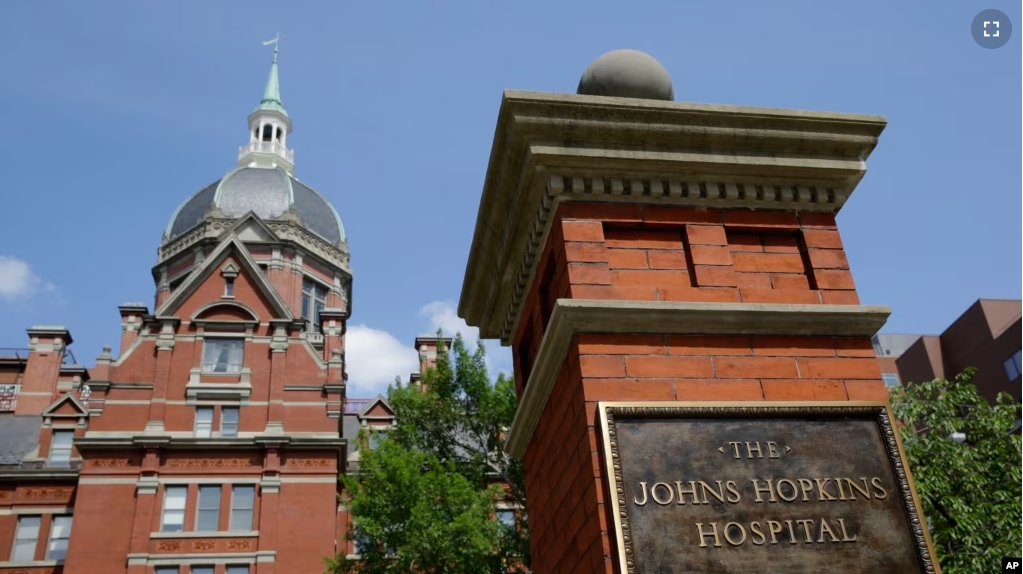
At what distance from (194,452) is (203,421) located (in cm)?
142

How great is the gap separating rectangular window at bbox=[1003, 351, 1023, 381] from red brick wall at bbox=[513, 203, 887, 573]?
41297 millimetres

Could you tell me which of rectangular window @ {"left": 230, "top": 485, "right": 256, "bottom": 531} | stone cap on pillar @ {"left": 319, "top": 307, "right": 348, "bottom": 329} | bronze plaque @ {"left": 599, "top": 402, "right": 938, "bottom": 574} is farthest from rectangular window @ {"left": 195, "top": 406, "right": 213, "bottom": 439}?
bronze plaque @ {"left": 599, "top": 402, "right": 938, "bottom": 574}

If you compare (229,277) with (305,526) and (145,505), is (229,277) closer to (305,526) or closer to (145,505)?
(145,505)

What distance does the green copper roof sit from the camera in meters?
59.8

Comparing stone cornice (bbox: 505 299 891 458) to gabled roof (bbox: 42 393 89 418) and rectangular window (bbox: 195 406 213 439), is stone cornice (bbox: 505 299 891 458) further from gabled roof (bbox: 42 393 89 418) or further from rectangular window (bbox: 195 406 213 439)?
gabled roof (bbox: 42 393 89 418)

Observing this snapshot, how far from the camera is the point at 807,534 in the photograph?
4309 millimetres

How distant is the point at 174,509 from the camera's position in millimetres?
27219

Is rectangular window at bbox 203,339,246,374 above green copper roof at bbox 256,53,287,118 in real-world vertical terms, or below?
below

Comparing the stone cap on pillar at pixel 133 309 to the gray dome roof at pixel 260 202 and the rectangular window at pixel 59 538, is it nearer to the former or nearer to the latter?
the rectangular window at pixel 59 538

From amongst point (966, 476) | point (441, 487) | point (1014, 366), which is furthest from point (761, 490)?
point (1014, 366)

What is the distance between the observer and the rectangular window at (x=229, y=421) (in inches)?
Answer: 1144

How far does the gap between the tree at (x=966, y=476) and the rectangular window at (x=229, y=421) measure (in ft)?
70.9

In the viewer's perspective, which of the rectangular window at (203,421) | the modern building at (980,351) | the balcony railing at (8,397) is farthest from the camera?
the balcony railing at (8,397)

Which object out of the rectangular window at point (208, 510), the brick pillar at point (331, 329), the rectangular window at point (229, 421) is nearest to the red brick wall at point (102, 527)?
the rectangular window at point (208, 510)
